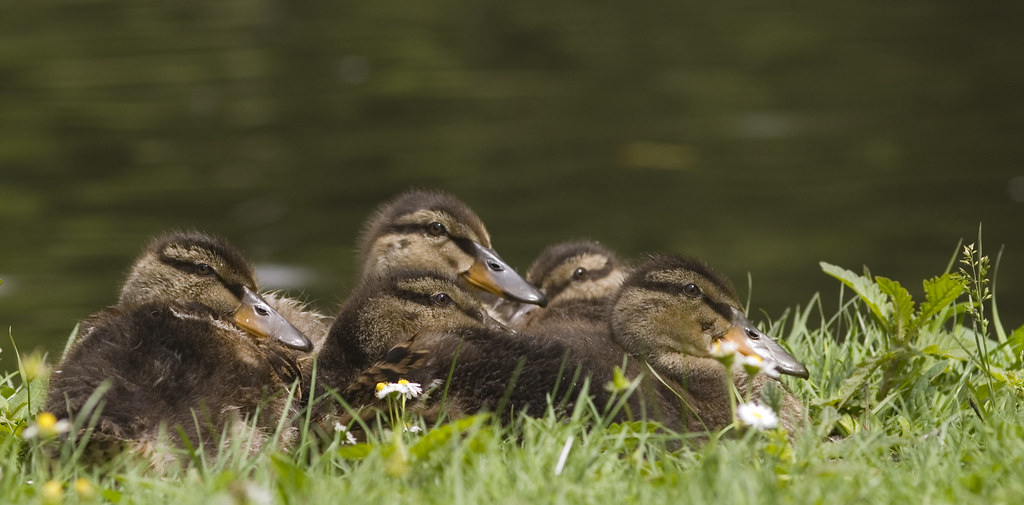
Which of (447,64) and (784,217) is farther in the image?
(447,64)

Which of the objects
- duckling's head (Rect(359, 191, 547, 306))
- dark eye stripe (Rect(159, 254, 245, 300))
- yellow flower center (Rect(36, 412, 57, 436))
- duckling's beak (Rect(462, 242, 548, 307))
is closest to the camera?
yellow flower center (Rect(36, 412, 57, 436))

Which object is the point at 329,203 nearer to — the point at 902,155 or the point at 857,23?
the point at 902,155

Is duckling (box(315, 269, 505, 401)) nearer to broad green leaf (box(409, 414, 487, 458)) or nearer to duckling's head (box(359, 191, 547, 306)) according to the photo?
broad green leaf (box(409, 414, 487, 458))

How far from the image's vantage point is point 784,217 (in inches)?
517

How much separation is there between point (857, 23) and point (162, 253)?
18363mm

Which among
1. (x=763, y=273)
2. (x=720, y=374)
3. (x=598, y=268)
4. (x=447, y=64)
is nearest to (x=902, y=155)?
(x=763, y=273)

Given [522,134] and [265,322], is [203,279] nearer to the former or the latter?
[265,322]

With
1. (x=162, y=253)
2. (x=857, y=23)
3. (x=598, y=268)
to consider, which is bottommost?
(x=857, y=23)

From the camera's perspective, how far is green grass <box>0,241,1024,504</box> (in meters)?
3.62

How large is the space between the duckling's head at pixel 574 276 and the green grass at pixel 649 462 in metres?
1.67

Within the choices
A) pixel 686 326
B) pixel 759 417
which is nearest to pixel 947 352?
pixel 686 326

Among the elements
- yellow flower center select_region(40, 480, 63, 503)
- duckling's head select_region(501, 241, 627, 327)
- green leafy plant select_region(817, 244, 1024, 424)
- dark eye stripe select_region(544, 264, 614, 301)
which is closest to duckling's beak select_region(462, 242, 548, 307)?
duckling's head select_region(501, 241, 627, 327)

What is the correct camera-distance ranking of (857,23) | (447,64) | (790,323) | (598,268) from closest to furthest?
1. (598,268)
2. (790,323)
3. (447,64)
4. (857,23)

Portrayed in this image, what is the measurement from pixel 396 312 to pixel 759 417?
1.47 metres
